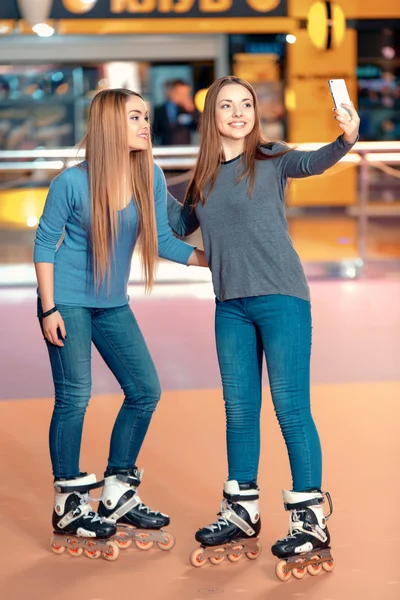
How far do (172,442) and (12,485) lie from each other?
71 centimetres

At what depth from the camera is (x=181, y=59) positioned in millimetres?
12195

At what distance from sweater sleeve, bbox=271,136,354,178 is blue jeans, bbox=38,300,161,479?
0.64 m

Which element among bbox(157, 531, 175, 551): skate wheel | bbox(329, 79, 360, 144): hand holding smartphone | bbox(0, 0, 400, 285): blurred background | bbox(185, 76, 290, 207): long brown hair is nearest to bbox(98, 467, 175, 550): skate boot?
bbox(157, 531, 175, 551): skate wheel

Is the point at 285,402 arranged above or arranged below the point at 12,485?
above

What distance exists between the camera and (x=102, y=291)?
2744 millimetres

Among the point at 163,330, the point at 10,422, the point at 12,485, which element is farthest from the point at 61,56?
the point at 12,485

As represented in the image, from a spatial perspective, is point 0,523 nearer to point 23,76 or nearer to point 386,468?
point 386,468

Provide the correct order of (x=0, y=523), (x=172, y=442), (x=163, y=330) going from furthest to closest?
1. (x=163, y=330)
2. (x=172, y=442)
3. (x=0, y=523)

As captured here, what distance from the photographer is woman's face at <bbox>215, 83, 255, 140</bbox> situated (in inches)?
104

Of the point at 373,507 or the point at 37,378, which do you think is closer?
the point at 373,507

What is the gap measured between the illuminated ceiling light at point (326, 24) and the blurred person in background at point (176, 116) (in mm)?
1876

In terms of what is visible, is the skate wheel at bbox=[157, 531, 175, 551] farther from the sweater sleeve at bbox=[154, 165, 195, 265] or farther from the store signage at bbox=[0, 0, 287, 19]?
the store signage at bbox=[0, 0, 287, 19]

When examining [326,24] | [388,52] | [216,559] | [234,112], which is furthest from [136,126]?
[388,52]

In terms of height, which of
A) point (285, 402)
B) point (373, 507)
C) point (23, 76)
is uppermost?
point (23, 76)
